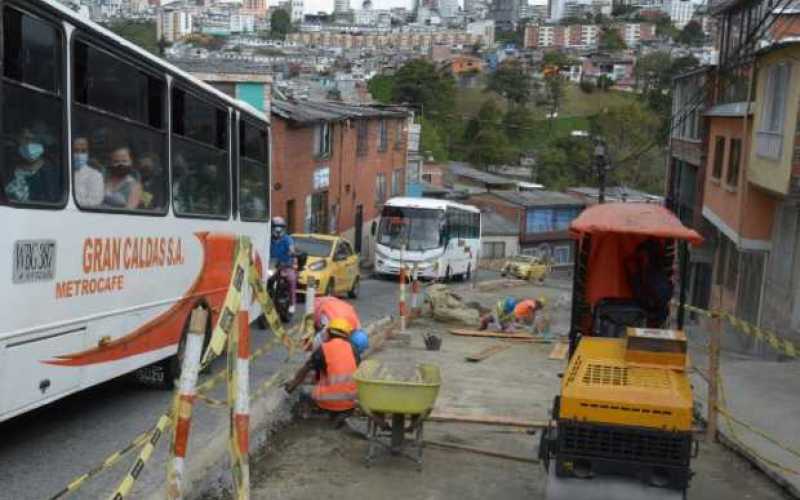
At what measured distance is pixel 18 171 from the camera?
671cm

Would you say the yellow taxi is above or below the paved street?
below

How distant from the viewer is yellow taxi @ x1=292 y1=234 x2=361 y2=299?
23016 millimetres

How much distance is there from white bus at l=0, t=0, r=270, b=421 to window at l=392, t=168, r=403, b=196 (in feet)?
131

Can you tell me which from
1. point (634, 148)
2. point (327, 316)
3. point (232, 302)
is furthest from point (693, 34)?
point (232, 302)

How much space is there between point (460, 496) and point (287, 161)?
2661cm

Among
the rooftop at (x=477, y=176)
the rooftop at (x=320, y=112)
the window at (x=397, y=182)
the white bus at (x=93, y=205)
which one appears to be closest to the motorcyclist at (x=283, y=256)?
the white bus at (x=93, y=205)

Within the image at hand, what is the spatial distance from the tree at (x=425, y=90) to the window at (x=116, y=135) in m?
76.0

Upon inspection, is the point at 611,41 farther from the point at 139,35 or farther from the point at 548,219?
the point at 139,35

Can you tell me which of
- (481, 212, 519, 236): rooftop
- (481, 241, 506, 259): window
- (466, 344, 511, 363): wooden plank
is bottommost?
(481, 241, 506, 259): window

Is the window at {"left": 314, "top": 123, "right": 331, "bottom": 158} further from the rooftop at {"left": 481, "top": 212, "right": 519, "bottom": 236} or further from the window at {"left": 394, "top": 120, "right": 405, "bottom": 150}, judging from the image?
the rooftop at {"left": 481, "top": 212, "right": 519, "bottom": 236}

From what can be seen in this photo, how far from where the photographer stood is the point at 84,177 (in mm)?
7727

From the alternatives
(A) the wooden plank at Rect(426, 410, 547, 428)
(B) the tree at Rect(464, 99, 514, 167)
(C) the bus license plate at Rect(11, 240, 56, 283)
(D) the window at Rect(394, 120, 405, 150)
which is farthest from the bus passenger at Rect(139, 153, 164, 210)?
(B) the tree at Rect(464, 99, 514, 167)

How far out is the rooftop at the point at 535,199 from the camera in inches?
2530

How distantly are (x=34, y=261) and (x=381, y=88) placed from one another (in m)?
88.3
